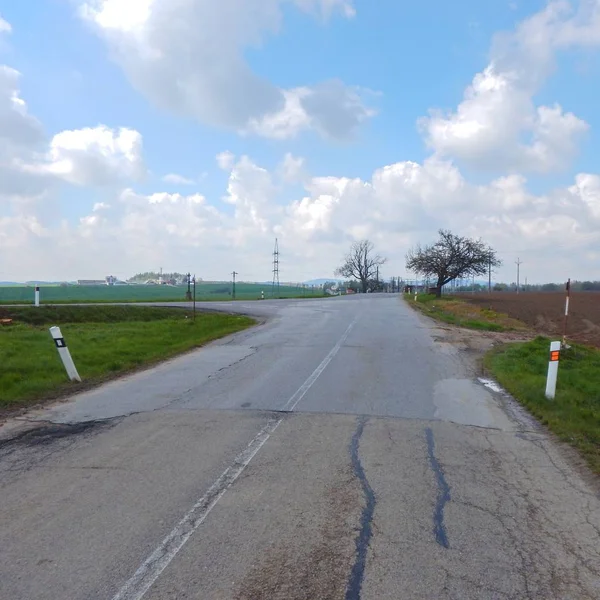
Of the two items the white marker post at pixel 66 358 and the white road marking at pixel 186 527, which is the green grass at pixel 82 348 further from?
the white road marking at pixel 186 527

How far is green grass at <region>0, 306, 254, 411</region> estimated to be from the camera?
1059cm

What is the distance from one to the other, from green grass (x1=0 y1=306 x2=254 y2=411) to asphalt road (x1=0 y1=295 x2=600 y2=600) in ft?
4.09

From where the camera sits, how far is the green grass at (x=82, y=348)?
10.6m

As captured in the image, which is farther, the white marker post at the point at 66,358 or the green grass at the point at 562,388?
the white marker post at the point at 66,358

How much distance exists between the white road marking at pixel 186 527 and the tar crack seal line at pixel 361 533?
3.71 ft

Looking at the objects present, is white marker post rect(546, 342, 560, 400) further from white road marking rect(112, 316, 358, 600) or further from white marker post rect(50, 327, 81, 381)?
white marker post rect(50, 327, 81, 381)

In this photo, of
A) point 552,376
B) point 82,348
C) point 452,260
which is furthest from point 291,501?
point 452,260

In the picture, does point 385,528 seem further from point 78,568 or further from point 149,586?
point 78,568

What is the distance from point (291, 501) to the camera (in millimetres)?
5223

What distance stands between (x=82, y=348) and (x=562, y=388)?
1090 cm

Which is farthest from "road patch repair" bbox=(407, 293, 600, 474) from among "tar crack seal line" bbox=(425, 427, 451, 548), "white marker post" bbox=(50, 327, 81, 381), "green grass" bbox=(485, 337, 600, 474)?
"white marker post" bbox=(50, 327, 81, 381)

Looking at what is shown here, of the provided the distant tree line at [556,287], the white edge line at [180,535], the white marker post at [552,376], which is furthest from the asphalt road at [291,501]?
the distant tree line at [556,287]

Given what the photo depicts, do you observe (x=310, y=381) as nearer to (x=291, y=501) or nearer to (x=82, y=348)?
(x=291, y=501)

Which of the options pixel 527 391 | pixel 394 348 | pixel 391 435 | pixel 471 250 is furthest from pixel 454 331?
pixel 471 250
